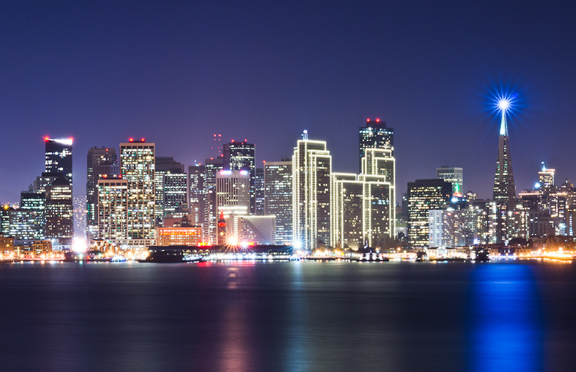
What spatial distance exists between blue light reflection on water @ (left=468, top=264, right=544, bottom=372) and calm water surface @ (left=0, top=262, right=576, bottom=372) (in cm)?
9

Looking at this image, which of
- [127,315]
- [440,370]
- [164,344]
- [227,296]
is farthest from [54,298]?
[440,370]

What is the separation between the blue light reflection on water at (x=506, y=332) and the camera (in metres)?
48.1

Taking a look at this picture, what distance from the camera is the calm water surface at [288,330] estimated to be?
48.2 m

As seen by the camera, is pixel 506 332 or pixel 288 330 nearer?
pixel 506 332

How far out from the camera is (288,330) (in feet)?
217

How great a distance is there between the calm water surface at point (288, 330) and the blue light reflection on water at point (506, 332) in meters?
0.09

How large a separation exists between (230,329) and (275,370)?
23.1 metres

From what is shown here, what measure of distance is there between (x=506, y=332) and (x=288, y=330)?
55.4ft

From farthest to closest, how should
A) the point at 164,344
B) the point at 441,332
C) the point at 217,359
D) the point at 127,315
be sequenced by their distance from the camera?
the point at 127,315 < the point at 441,332 < the point at 164,344 < the point at 217,359

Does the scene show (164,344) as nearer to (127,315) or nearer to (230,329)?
(230,329)

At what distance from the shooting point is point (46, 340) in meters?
60.1

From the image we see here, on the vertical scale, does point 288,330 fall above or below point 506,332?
above

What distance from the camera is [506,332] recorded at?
213 ft

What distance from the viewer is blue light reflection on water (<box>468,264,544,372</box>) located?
4809cm
